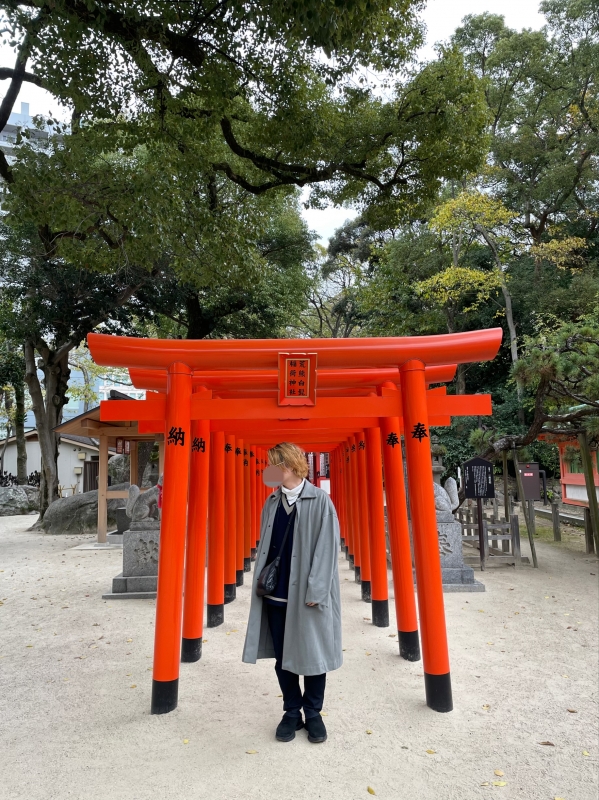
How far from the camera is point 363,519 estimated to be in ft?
24.1

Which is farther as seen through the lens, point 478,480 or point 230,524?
point 478,480

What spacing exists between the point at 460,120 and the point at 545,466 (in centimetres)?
1701

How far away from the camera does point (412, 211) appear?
901 centimetres

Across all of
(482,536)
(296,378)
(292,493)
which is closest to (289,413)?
(296,378)

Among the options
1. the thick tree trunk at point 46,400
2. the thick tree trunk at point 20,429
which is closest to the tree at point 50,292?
the thick tree trunk at point 46,400

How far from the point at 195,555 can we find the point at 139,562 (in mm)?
3166

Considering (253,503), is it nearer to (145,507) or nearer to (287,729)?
(145,507)

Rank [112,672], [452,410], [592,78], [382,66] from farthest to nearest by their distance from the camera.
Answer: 1. [592,78]
2. [382,66]
3. [112,672]
4. [452,410]

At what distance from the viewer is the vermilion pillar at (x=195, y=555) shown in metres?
4.93

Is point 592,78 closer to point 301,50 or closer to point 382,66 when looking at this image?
point 382,66

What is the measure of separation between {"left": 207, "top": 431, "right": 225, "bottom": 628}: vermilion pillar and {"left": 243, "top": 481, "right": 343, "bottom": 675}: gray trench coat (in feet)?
8.99

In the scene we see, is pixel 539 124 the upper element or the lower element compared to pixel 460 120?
upper

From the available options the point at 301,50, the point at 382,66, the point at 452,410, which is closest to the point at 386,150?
the point at 382,66

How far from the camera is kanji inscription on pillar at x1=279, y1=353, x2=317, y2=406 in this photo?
4027 millimetres
